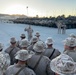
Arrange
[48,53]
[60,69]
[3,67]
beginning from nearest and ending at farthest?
[60,69], [3,67], [48,53]

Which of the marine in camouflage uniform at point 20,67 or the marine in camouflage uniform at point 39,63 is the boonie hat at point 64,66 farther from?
the marine in camouflage uniform at point 39,63

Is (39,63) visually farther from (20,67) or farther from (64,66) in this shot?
(64,66)

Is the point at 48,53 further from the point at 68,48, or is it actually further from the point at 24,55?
the point at 24,55

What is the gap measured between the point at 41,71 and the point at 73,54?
30.4 inches

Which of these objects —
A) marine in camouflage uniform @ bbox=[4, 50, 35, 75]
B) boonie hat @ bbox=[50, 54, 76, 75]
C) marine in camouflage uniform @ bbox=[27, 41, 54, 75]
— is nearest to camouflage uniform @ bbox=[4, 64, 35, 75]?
marine in camouflage uniform @ bbox=[4, 50, 35, 75]

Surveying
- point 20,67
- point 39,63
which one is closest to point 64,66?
point 20,67

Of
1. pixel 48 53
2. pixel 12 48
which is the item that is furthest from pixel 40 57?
pixel 12 48

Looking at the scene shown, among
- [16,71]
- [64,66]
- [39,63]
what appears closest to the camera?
[64,66]

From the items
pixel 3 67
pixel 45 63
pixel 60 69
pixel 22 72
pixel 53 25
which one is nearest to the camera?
pixel 60 69

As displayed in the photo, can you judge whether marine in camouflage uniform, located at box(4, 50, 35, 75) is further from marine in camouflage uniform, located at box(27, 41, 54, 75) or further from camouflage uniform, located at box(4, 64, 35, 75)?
marine in camouflage uniform, located at box(27, 41, 54, 75)

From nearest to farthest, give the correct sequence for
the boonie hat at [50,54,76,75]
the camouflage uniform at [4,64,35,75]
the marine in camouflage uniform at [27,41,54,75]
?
the boonie hat at [50,54,76,75], the camouflage uniform at [4,64,35,75], the marine in camouflage uniform at [27,41,54,75]

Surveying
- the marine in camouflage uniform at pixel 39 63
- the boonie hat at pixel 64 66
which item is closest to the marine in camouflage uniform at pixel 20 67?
the marine in camouflage uniform at pixel 39 63

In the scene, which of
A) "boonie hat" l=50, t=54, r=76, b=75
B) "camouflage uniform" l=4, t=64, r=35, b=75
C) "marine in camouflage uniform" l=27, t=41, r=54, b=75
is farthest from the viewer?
"marine in camouflage uniform" l=27, t=41, r=54, b=75

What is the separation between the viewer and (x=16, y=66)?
168 inches
